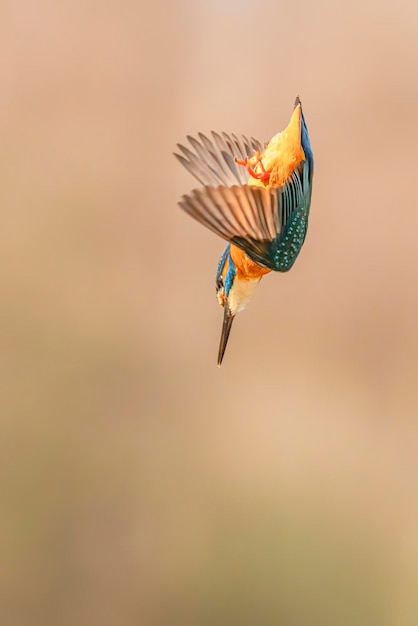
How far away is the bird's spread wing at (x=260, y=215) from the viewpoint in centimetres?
43

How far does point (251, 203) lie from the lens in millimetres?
461

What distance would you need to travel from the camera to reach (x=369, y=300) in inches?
40.8

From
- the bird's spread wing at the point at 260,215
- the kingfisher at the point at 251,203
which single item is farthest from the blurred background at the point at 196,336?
the bird's spread wing at the point at 260,215

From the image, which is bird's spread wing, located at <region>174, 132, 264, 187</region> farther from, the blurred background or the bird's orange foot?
the blurred background

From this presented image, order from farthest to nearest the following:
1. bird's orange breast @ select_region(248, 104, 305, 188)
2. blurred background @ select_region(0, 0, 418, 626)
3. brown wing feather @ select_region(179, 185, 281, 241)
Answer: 1. blurred background @ select_region(0, 0, 418, 626)
2. bird's orange breast @ select_region(248, 104, 305, 188)
3. brown wing feather @ select_region(179, 185, 281, 241)

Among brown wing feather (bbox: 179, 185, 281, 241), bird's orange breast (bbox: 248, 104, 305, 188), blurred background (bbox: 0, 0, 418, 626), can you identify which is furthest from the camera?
blurred background (bbox: 0, 0, 418, 626)

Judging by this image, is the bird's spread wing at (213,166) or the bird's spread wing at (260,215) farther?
the bird's spread wing at (213,166)

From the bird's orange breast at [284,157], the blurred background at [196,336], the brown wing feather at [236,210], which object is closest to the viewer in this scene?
the brown wing feather at [236,210]

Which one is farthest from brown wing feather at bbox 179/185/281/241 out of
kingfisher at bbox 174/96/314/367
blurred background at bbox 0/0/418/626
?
blurred background at bbox 0/0/418/626

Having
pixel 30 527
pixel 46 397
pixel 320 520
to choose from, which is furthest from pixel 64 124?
pixel 320 520

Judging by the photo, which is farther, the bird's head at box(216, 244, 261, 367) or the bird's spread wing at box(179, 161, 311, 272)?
the bird's head at box(216, 244, 261, 367)

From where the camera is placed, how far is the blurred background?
976 mm

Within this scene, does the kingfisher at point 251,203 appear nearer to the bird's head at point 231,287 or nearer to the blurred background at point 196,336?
the bird's head at point 231,287

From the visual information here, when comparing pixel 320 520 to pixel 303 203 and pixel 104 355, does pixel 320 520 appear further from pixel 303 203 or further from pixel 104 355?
pixel 303 203
